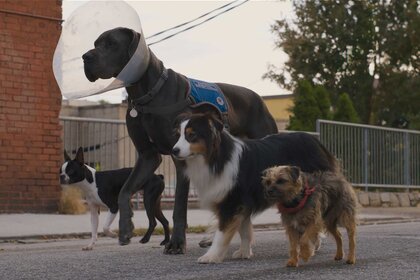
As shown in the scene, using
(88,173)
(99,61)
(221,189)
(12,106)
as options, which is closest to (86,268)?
(221,189)

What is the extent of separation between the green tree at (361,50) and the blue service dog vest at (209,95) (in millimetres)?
26832

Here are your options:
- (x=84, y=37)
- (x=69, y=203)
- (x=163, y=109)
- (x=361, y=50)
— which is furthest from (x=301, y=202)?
(x=361, y=50)

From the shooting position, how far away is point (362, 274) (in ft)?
24.3

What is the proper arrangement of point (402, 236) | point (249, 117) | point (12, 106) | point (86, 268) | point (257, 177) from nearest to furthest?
point (86, 268) < point (257, 177) < point (249, 117) < point (402, 236) < point (12, 106)

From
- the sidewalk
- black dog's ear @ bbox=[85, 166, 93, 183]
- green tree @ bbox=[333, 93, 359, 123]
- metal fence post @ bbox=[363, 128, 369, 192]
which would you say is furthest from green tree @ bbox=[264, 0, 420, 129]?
black dog's ear @ bbox=[85, 166, 93, 183]

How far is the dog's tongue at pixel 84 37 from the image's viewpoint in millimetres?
9547

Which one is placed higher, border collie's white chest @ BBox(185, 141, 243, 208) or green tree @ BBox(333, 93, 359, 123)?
green tree @ BBox(333, 93, 359, 123)

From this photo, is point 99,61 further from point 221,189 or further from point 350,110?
point 350,110

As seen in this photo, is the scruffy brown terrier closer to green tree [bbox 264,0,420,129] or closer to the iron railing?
the iron railing

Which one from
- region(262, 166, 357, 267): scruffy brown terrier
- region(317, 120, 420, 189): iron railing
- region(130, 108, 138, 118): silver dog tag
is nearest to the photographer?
region(262, 166, 357, 267): scruffy brown terrier

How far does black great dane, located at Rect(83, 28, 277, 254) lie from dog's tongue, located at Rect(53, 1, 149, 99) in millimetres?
355

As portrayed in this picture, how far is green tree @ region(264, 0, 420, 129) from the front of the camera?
3609cm

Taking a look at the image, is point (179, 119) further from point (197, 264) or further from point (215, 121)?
point (197, 264)

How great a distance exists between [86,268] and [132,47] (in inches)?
96.7
